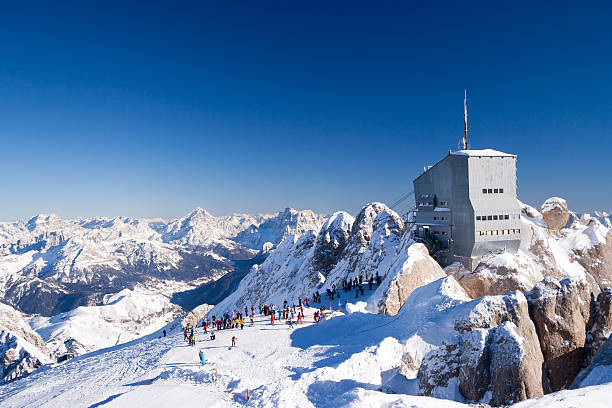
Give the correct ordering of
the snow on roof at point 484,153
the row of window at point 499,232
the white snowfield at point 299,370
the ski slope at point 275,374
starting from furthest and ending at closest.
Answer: the snow on roof at point 484,153, the row of window at point 499,232, the white snowfield at point 299,370, the ski slope at point 275,374

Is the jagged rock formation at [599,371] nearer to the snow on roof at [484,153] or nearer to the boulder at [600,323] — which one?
the boulder at [600,323]

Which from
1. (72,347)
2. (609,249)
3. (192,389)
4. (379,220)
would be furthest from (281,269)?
(192,389)

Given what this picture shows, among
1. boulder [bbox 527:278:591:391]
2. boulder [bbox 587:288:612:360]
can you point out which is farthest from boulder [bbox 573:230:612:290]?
boulder [bbox 527:278:591:391]

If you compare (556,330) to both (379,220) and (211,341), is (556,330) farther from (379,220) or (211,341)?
(379,220)

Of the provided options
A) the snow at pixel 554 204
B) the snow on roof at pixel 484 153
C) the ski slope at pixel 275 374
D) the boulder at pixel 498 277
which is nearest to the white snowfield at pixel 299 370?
the ski slope at pixel 275 374

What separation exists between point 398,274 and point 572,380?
18379 mm

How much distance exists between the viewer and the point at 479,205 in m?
39.4

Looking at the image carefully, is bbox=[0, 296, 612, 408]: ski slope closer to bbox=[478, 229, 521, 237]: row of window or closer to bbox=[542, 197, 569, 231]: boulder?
bbox=[478, 229, 521, 237]: row of window

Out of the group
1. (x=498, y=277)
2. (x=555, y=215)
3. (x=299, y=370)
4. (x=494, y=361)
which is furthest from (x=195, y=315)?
(x=494, y=361)

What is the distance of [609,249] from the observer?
54.0 m

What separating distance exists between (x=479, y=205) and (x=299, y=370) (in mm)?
29577

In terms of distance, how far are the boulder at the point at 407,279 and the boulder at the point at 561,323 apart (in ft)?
49.5

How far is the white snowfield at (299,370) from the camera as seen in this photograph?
18875mm

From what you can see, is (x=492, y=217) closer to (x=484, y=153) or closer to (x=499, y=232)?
(x=499, y=232)
